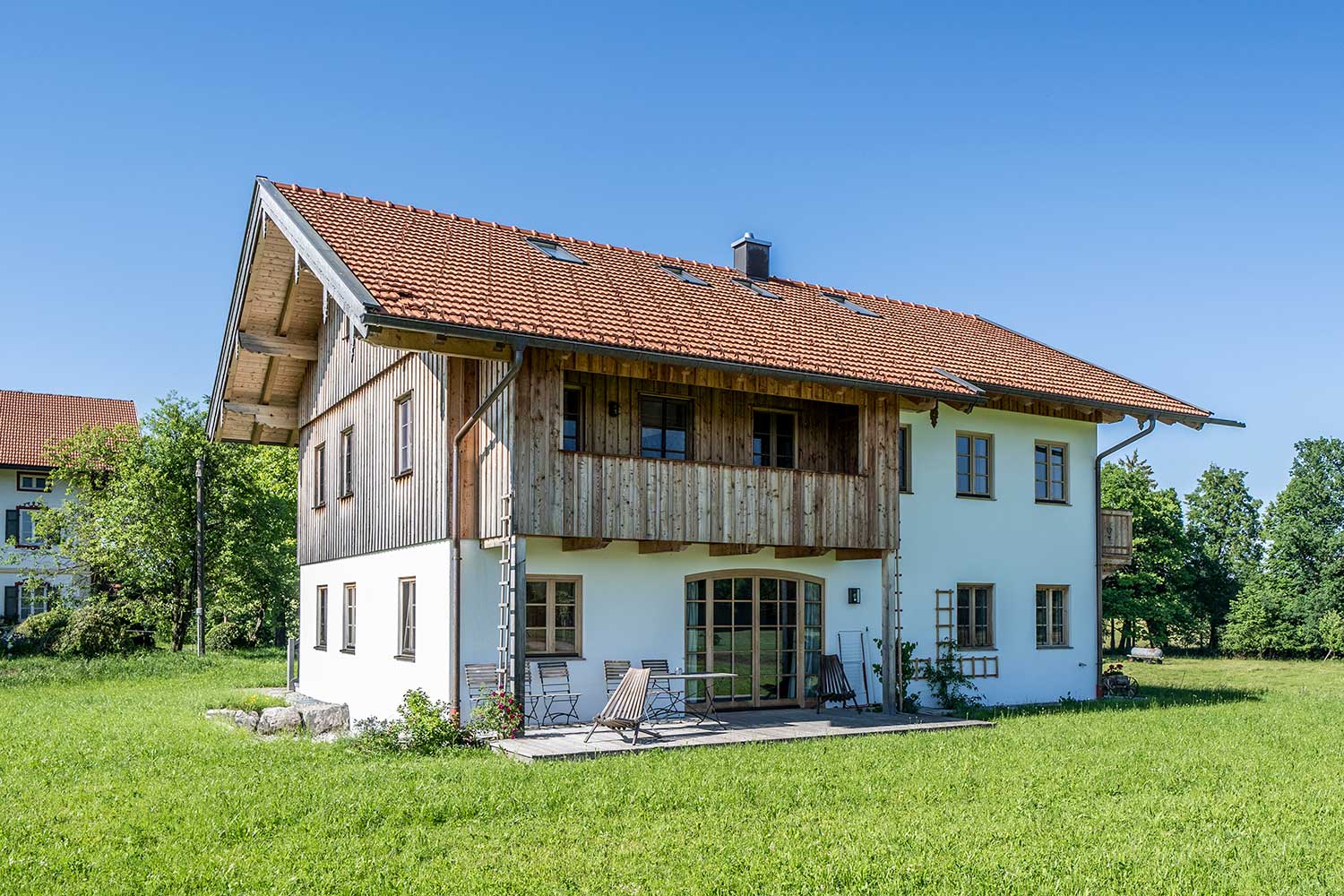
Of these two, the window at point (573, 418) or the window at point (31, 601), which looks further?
the window at point (31, 601)

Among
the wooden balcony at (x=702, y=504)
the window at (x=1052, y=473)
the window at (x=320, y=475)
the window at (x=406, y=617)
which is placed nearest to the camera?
the wooden balcony at (x=702, y=504)

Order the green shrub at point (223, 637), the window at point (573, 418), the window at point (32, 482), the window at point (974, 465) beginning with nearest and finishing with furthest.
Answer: the window at point (573, 418)
the window at point (974, 465)
the green shrub at point (223, 637)
the window at point (32, 482)

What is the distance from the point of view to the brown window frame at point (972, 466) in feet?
65.4

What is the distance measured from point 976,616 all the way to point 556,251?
356 inches

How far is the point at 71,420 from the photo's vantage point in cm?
4425

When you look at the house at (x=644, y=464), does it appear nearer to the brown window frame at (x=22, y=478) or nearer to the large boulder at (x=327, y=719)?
the large boulder at (x=327, y=719)

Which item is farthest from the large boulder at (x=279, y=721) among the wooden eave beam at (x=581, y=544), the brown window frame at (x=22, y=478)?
the brown window frame at (x=22, y=478)

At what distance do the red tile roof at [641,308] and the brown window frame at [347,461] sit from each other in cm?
391

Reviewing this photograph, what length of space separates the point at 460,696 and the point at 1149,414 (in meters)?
13.2

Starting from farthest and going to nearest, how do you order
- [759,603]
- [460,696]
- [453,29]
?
[759,603]
[460,696]
[453,29]

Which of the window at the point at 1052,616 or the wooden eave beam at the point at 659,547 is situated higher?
the wooden eave beam at the point at 659,547

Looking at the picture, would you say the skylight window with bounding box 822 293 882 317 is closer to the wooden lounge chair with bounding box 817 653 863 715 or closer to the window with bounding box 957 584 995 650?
the window with bounding box 957 584 995 650

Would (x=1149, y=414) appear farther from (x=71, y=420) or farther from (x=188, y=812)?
(x=71, y=420)

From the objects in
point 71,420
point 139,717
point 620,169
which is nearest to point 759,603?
point 620,169
